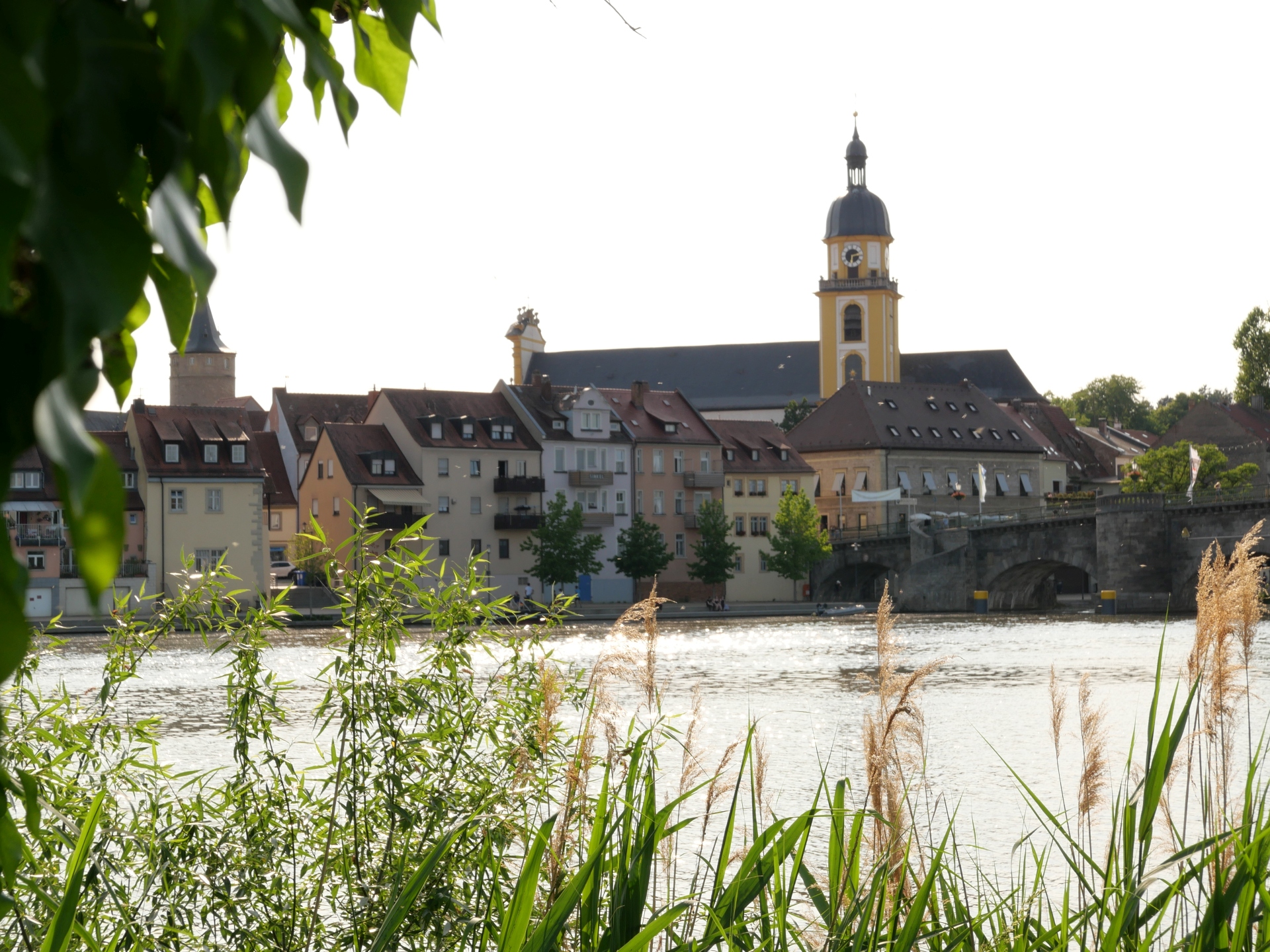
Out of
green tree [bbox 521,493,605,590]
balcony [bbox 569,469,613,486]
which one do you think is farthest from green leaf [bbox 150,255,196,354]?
balcony [bbox 569,469,613,486]

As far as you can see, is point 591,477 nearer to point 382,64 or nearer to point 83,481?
point 382,64

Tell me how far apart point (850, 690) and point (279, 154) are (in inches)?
1170

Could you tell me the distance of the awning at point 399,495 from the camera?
202 ft

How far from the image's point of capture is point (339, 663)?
5.55 metres

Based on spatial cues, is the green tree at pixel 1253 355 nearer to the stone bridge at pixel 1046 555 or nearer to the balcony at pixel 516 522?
the stone bridge at pixel 1046 555

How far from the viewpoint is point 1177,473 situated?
252 feet

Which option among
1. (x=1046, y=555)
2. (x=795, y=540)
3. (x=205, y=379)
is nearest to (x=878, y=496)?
(x=795, y=540)

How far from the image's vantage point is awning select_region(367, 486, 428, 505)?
2425 inches

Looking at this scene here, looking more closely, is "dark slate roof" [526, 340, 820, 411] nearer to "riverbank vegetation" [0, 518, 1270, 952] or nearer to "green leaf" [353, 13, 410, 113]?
"riverbank vegetation" [0, 518, 1270, 952]

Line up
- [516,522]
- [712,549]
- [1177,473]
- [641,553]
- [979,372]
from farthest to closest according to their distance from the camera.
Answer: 1. [979,372]
2. [1177,473]
3. [712,549]
4. [641,553]
5. [516,522]

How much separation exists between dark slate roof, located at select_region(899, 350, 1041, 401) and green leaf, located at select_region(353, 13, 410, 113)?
103189 millimetres

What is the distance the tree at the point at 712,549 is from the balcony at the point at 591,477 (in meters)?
4.64

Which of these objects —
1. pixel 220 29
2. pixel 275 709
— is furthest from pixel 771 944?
pixel 220 29

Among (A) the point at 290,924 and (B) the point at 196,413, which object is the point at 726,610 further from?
(A) the point at 290,924
